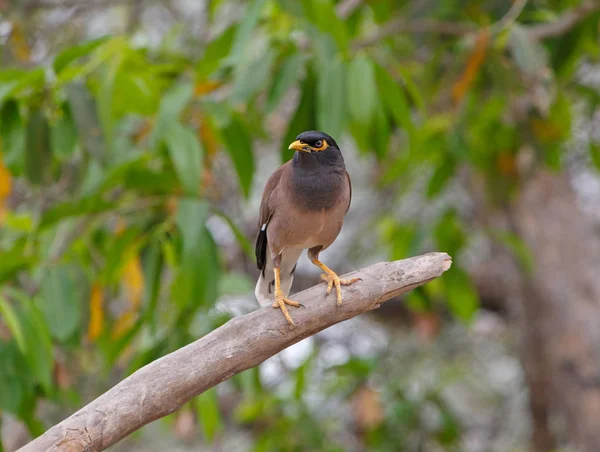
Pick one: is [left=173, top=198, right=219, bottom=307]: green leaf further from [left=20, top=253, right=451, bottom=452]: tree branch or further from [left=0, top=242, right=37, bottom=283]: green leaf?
[left=20, top=253, right=451, bottom=452]: tree branch

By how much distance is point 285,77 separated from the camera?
11.5 ft

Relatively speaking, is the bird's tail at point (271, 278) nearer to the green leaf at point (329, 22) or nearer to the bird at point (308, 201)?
the bird at point (308, 201)

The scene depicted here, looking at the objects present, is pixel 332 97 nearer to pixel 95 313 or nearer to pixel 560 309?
pixel 95 313

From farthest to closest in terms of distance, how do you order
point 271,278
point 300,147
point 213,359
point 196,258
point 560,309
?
point 560,309
point 196,258
point 271,278
point 300,147
point 213,359

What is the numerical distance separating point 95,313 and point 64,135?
103 cm

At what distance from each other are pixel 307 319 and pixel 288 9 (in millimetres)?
1809

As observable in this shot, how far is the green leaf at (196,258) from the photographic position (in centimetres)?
322

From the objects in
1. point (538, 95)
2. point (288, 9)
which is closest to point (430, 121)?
point (538, 95)

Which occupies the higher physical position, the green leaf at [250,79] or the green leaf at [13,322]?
the green leaf at [250,79]

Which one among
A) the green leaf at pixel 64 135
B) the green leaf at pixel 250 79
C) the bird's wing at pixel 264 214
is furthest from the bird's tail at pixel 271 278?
the green leaf at pixel 64 135

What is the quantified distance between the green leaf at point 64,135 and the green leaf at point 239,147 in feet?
2.30

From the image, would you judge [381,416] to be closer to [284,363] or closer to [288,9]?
[284,363]

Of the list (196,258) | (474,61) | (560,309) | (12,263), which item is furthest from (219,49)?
Answer: (560,309)

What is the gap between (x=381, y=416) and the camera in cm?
557
